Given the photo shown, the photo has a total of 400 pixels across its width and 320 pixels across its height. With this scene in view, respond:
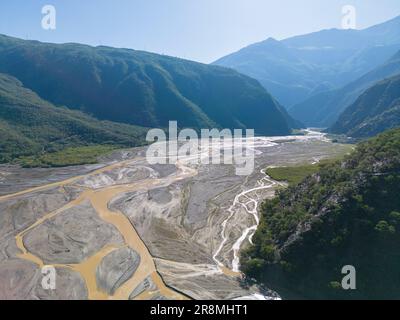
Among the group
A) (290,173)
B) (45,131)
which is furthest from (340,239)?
(45,131)

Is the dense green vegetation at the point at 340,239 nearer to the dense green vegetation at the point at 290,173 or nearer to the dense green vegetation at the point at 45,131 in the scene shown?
the dense green vegetation at the point at 290,173

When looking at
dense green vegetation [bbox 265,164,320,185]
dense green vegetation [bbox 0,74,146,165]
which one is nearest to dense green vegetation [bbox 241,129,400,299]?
dense green vegetation [bbox 265,164,320,185]

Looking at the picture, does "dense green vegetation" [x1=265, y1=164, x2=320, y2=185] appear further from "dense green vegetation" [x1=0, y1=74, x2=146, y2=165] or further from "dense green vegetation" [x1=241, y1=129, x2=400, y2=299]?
"dense green vegetation" [x1=0, y1=74, x2=146, y2=165]

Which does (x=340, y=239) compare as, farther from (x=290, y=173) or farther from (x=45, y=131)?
(x=45, y=131)

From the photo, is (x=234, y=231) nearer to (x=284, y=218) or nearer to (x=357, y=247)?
(x=284, y=218)

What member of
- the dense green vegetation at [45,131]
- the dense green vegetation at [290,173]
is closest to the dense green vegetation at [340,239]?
the dense green vegetation at [290,173]

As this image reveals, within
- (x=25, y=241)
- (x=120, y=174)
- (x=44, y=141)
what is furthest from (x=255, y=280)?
(x=44, y=141)
